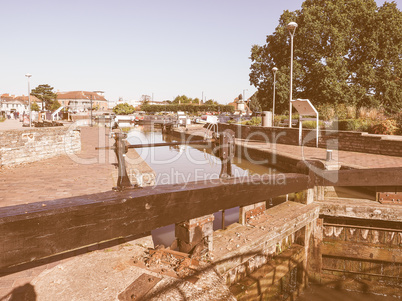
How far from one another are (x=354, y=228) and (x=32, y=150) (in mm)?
11026

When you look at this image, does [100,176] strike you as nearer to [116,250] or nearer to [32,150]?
[32,150]

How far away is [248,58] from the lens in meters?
31.9

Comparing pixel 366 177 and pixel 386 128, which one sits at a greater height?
pixel 386 128

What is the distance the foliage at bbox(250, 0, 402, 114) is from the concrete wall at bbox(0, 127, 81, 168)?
68.6ft

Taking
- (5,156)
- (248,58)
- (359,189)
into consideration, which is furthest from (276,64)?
(5,156)

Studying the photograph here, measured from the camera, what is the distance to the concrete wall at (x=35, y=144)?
31.7ft

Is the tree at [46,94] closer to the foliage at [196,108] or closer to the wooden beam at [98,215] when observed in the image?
the foliage at [196,108]

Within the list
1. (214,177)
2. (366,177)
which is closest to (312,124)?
(214,177)

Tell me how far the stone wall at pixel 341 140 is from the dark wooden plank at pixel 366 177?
8.22 m

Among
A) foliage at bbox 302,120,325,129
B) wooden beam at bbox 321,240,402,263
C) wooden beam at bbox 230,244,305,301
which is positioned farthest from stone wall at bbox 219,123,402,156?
wooden beam at bbox 230,244,305,301

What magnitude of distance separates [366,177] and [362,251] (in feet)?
4.42

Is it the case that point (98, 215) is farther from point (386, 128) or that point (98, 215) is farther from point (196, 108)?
point (196, 108)

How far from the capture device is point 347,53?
88.8 feet

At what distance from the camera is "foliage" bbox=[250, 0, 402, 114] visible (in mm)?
24844
